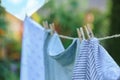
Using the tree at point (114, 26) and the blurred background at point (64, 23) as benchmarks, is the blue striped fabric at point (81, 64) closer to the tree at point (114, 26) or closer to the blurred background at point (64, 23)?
the blurred background at point (64, 23)

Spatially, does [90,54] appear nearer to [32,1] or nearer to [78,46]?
[78,46]

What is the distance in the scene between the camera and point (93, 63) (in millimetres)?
1861

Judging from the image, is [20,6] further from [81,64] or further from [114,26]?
[114,26]

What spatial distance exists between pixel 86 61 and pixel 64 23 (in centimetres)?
299

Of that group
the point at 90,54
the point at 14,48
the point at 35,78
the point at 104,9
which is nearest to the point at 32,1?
the point at 35,78

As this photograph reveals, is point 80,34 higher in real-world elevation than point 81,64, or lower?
higher

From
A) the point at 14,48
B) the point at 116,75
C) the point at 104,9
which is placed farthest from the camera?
the point at 104,9

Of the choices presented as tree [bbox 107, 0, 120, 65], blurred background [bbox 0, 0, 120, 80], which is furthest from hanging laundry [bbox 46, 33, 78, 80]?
tree [bbox 107, 0, 120, 65]

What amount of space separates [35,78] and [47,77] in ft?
0.22

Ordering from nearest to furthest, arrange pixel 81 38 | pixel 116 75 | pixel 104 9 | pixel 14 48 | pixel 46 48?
pixel 116 75 < pixel 81 38 < pixel 46 48 < pixel 14 48 < pixel 104 9

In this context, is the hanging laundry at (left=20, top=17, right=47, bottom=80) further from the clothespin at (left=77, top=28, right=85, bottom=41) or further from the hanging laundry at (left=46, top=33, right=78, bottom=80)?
the clothespin at (left=77, top=28, right=85, bottom=41)

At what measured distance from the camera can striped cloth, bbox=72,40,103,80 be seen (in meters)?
1.86

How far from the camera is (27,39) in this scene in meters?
2.31

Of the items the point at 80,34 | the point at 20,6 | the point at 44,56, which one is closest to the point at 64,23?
the point at 20,6
